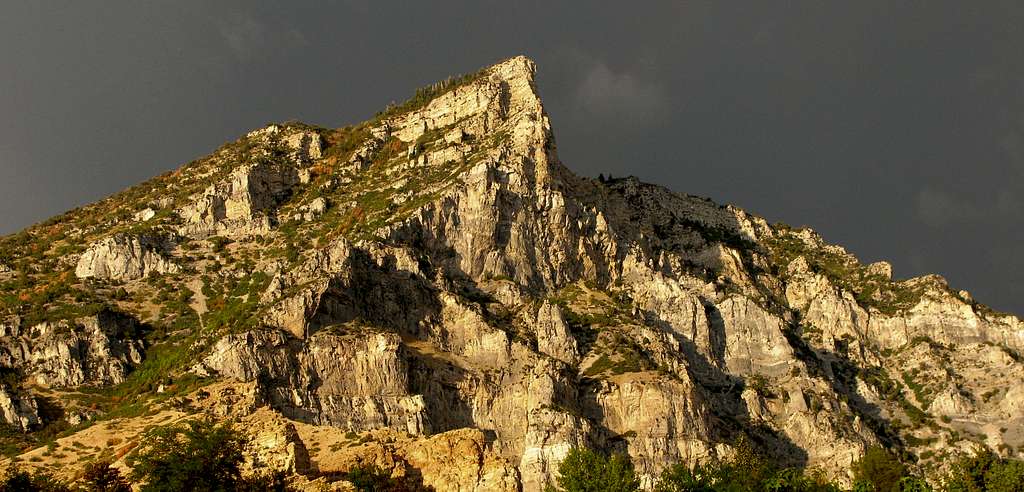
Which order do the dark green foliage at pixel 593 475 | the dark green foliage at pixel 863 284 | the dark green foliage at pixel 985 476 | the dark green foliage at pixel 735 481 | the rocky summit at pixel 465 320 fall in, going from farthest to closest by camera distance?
the dark green foliage at pixel 863 284, the rocky summit at pixel 465 320, the dark green foliage at pixel 985 476, the dark green foliage at pixel 735 481, the dark green foliage at pixel 593 475

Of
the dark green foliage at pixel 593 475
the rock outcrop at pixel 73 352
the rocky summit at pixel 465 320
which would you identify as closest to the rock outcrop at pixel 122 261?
the rocky summit at pixel 465 320

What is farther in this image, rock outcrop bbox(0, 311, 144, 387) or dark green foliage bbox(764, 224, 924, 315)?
dark green foliage bbox(764, 224, 924, 315)

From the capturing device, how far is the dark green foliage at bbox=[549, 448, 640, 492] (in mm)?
77812

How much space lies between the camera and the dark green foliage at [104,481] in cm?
6431

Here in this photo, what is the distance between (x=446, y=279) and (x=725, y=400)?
115ft

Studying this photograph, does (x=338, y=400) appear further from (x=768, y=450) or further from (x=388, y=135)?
(x=388, y=135)

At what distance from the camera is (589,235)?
15700 cm

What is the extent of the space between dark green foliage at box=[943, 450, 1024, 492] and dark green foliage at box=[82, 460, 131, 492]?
56.7 m

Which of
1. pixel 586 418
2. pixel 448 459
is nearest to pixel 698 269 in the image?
pixel 586 418

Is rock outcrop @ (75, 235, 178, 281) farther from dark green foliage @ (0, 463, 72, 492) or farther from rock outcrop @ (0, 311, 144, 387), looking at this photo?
dark green foliage @ (0, 463, 72, 492)

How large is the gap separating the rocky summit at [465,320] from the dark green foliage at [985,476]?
28.3 metres

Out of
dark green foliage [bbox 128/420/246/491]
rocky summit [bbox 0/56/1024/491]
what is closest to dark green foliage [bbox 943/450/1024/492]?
rocky summit [bbox 0/56/1024/491]

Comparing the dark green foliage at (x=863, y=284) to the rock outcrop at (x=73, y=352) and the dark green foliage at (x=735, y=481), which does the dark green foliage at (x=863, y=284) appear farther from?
the rock outcrop at (x=73, y=352)

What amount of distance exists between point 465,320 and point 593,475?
49.4 metres
